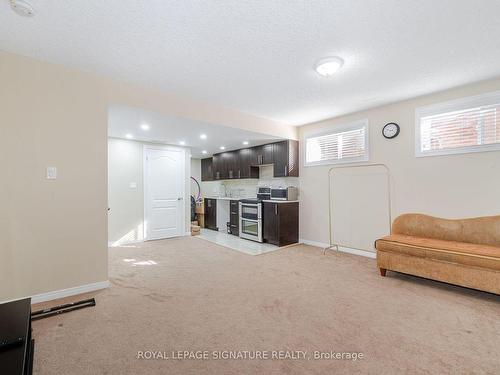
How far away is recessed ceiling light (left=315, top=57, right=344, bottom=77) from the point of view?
2.50 metres

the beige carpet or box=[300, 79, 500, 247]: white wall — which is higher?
box=[300, 79, 500, 247]: white wall

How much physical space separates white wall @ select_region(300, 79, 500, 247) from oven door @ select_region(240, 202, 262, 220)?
59.8 inches

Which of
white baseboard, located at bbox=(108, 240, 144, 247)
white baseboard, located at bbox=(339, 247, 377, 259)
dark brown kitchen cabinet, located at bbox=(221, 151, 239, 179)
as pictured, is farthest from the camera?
dark brown kitchen cabinet, located at bbox=(221, 151, 239, 179)

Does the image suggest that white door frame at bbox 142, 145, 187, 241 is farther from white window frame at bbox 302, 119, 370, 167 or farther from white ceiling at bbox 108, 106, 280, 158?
white window frame at bbox 302, 119, 370, 167

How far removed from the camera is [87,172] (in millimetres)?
2793

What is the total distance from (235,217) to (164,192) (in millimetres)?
1824

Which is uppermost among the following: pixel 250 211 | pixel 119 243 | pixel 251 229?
pixel 250 211

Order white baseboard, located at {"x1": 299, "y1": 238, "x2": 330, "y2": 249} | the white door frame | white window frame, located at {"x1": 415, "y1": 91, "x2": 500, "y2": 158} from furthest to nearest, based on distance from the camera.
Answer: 1. the white door frame
2. white baseboard, located at {"x1": 299, "y1": 238, "x2": 330, "y2": 249}
3. white window frame, located at {"x1": 415, "y1": 91, "x2": 500, "y2": 158}

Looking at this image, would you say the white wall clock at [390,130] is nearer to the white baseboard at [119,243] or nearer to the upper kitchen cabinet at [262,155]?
the upper kitchen cabinet at [262,155]

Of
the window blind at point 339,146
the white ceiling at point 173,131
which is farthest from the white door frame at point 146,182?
the window blind at point 339,146

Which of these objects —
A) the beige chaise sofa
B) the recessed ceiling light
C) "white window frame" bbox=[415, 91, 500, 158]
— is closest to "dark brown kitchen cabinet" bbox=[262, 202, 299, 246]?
the beige chaise sofa

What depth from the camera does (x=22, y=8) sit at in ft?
5.79

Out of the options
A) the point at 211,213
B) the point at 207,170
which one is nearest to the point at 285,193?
the point at 211,213

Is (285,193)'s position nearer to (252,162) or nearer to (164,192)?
(252,162)
